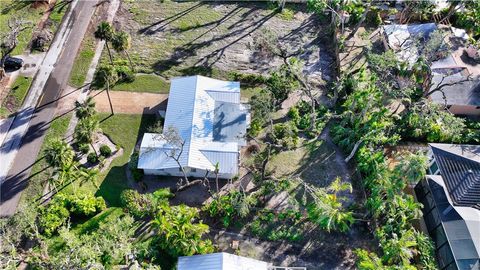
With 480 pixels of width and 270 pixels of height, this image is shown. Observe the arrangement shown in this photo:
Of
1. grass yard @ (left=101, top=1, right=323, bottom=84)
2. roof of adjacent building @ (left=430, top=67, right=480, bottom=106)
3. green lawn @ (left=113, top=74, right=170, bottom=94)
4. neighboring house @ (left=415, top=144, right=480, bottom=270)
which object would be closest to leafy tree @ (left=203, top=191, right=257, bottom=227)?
neighboring house @ (left=415, top=144, right=480, bottom=270)

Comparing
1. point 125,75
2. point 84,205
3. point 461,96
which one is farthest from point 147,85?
point 461,96

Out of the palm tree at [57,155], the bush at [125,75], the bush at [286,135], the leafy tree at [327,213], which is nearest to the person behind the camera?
the leafy tree at [327,213]

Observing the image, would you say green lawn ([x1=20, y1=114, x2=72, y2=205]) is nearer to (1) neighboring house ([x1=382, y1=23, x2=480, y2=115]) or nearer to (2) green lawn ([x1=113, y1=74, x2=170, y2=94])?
(2) green lawn ([x1=113, y1=74, x2=170, y2=94])

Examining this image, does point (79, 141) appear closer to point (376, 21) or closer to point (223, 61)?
point (223, 61)

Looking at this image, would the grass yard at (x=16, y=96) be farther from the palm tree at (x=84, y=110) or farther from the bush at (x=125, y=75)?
the bush at (x=125, y=75)

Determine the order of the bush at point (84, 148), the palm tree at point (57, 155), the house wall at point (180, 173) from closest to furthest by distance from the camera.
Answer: the palm tree at point (57, 155)
the house wall at point (180, 173)
the bush at point (84, 148)

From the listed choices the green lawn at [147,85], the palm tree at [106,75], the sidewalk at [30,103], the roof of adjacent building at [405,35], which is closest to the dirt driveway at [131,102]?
the green lawn at [147,85]
